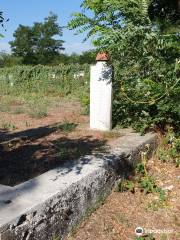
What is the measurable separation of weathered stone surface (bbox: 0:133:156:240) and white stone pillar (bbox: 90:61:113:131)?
1982mm

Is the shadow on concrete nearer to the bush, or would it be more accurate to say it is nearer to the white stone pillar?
the white stone pillar

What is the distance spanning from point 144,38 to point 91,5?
88cm

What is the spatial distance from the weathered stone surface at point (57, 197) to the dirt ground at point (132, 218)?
0.45 ft

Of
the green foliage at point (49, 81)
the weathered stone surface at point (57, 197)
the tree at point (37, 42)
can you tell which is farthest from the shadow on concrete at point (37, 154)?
the tree at point (37, 42)

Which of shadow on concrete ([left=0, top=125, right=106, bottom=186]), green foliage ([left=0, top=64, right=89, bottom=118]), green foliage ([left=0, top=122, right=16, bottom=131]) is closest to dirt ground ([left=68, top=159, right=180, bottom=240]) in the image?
shadow on concrete ([left=0, top=125, right=106, bottom=186])

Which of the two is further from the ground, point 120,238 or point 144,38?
point 144,38

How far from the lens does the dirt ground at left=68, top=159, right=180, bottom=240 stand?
396 cm

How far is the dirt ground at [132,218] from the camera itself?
156 inches

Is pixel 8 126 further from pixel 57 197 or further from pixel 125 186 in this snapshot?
pixel 57 197

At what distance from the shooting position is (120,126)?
24.5 feet

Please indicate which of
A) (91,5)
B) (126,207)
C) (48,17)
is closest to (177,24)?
(91,5)

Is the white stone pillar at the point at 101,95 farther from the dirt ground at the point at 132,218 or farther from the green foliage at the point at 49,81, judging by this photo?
the green foliage at the point at 49,81

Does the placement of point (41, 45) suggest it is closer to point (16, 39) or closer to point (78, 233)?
point (16, 39)

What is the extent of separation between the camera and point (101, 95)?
23.6ft
